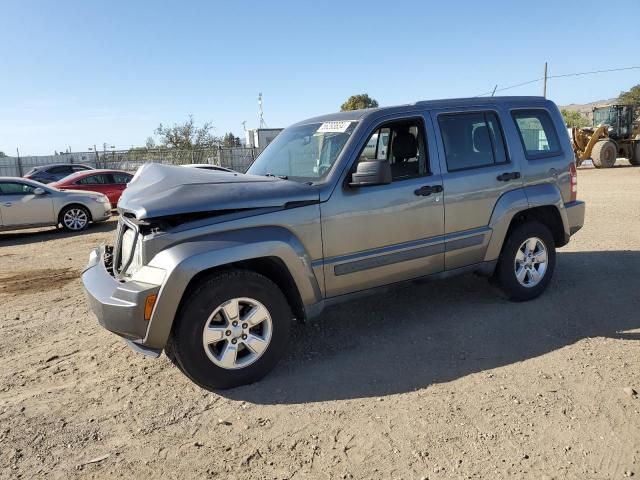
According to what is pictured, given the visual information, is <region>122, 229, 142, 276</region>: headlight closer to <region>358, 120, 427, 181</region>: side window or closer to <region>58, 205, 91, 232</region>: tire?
<region>358, 120, 427, 181</region>: side window

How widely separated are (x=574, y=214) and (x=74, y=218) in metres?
10.7

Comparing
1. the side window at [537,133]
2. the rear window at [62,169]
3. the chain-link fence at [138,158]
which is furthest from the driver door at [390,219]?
the chain-link fence at [138,158]

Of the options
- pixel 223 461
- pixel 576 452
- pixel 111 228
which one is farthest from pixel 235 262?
pixel 111 228

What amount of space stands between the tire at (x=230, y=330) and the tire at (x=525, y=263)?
242 centimetres

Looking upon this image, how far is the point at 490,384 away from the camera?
3473 millimetres

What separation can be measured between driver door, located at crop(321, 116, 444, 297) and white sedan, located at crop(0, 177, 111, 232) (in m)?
9.62

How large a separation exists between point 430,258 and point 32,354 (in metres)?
3.54

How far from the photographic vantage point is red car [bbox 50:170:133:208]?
46.4 ft

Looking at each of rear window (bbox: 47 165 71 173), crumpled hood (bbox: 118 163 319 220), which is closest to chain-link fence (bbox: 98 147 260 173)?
rear window (bbox: 47 165 71 173)

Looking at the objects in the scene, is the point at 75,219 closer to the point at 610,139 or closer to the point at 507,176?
the point at 507,176

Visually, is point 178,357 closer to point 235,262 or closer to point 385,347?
point 235,262

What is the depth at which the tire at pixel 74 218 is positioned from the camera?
1169cm

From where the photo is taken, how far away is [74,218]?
11.8 metres

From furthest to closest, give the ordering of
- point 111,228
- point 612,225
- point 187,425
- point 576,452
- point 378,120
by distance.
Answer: point 111,228, point 612,225, point 378,120, point 187,425, point 576,452
